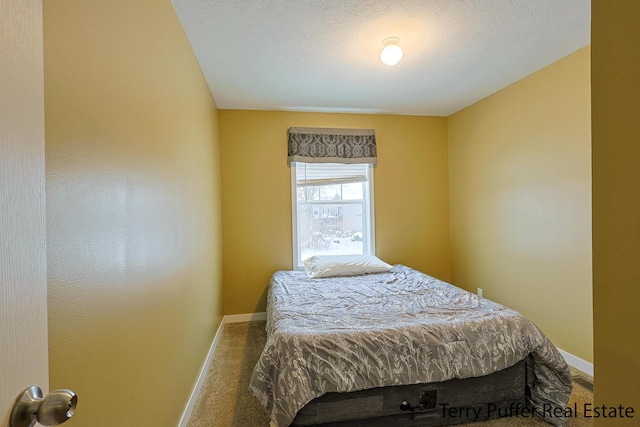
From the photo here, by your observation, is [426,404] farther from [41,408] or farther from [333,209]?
[333,209]

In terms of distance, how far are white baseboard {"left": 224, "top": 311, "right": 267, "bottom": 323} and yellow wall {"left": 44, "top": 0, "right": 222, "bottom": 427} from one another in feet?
5.06

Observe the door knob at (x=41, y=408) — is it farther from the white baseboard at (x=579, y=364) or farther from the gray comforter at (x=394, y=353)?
the white baseboard at (x=579, y=364)

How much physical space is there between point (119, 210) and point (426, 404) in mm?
1850

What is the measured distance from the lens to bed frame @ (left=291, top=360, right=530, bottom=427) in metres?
1.60

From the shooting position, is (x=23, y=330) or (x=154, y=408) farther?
(x=154, y=408)

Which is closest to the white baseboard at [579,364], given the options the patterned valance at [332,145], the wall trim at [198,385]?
the patterned valance at [332,145]

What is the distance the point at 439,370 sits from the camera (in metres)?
1.67

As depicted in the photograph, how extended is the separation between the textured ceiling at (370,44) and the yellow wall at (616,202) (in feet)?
4.94

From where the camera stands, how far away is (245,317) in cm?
354

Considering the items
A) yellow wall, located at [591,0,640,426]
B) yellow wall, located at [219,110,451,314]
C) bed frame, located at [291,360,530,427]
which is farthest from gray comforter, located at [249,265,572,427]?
yellow wall, located at [219,110,451,314]

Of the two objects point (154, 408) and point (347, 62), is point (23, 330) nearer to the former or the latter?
point (154, 408)

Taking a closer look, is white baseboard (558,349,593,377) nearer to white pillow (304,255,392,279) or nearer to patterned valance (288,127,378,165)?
white pillow (304,255,392,279)

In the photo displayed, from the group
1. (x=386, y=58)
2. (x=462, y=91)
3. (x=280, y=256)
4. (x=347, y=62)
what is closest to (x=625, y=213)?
(x=386, y=58)

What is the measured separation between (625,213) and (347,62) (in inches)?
90.6
